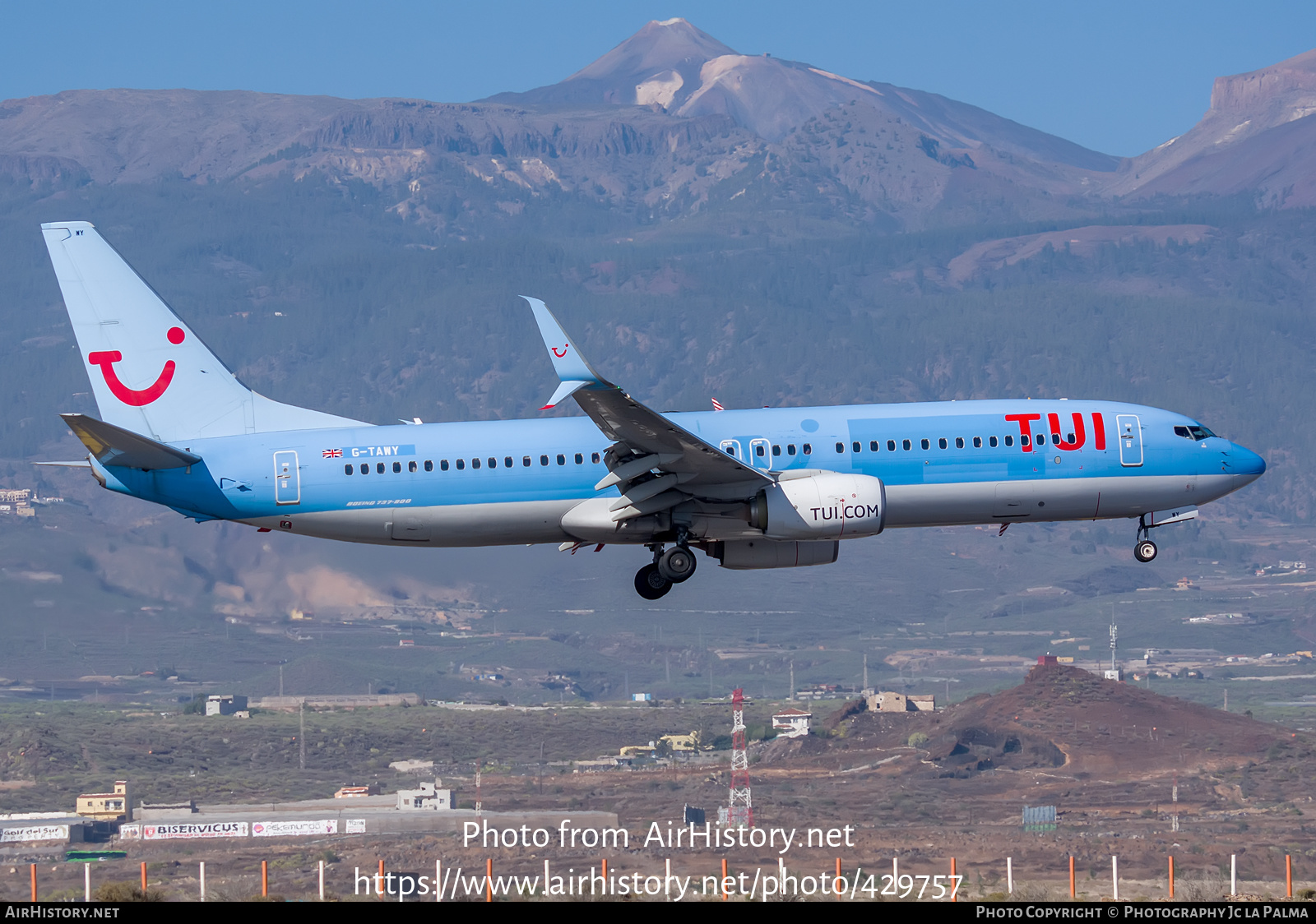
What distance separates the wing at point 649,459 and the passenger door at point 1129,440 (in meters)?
12.3

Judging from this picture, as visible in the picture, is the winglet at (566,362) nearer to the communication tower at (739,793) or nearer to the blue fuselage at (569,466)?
the blue fuselage at (569,466)

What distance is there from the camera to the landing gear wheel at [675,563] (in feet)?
183

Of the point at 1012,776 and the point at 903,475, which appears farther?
the point at 1012,776

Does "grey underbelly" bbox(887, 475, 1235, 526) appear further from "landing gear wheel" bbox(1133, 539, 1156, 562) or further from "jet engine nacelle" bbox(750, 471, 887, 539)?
"jet engine nacelle" bbox(750, 471, 887, 539)

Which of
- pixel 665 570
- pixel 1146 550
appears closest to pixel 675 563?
pixel 665 570

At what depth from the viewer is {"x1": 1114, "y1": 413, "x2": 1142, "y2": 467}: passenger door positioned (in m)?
58.0

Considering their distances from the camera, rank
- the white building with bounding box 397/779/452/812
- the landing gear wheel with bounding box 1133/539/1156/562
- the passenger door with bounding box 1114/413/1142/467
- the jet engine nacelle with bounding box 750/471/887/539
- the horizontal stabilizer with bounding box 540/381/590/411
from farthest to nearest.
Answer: the white building with bounding box 397/779/452/812
the landing gear wheel with bounding box 1133/539/1156/562
the passenger door with bounding box 1114/413/1142/467
the jet engine nacelle with bounding box 750/471/887/539
the horizontal stabilizer with bounding box 540/381/590/411

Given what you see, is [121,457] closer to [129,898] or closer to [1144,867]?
[129,898]

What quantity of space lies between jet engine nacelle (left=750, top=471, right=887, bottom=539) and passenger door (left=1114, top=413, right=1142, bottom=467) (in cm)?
924

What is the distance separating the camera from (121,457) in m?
53.2

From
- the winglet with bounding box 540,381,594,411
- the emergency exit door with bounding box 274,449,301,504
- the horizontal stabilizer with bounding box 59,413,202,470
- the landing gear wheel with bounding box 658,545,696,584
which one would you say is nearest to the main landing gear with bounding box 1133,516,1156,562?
the landing gear wheel with bounding box 658,545,696,584

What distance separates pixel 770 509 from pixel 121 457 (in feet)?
63.0

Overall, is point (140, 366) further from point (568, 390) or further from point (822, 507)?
point (822, 507)
